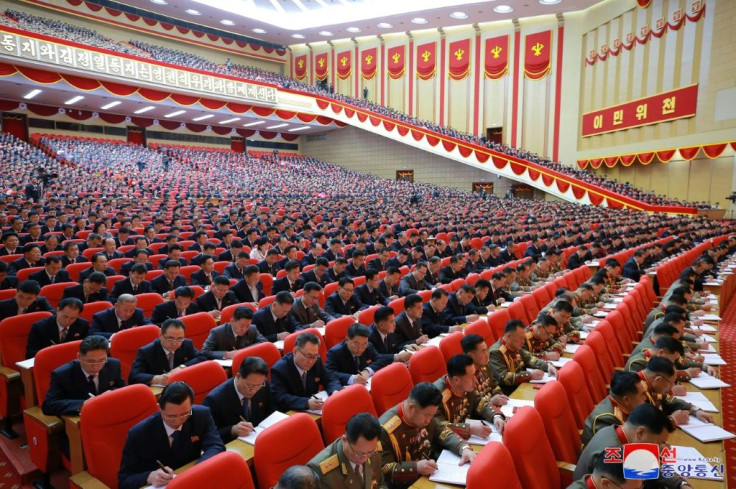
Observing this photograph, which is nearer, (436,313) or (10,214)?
(436,313)

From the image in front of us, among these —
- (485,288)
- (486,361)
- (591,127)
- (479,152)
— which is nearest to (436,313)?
(485,288)

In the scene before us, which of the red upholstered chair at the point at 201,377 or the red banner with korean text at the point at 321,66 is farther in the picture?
the red banner with korean text at the point at 321,66

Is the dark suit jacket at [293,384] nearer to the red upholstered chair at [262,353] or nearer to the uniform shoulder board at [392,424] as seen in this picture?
the red upholstered chair at [262,353]

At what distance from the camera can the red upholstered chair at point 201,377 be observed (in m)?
2.77

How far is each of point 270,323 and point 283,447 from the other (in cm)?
212

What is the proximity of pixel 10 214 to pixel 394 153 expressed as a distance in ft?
66.1

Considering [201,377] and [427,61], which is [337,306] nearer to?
[201,377]

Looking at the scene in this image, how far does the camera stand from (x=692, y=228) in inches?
440

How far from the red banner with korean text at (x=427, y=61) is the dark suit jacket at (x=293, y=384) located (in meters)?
24.6

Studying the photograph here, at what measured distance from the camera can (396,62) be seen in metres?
26.0

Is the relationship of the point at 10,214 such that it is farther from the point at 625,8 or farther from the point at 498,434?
the point at 625,8

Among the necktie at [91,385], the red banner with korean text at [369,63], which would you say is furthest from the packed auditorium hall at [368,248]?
the red banner with korean text at [369,63]

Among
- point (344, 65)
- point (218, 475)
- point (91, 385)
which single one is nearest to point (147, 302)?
point (91, 385)

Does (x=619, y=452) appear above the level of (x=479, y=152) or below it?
below
